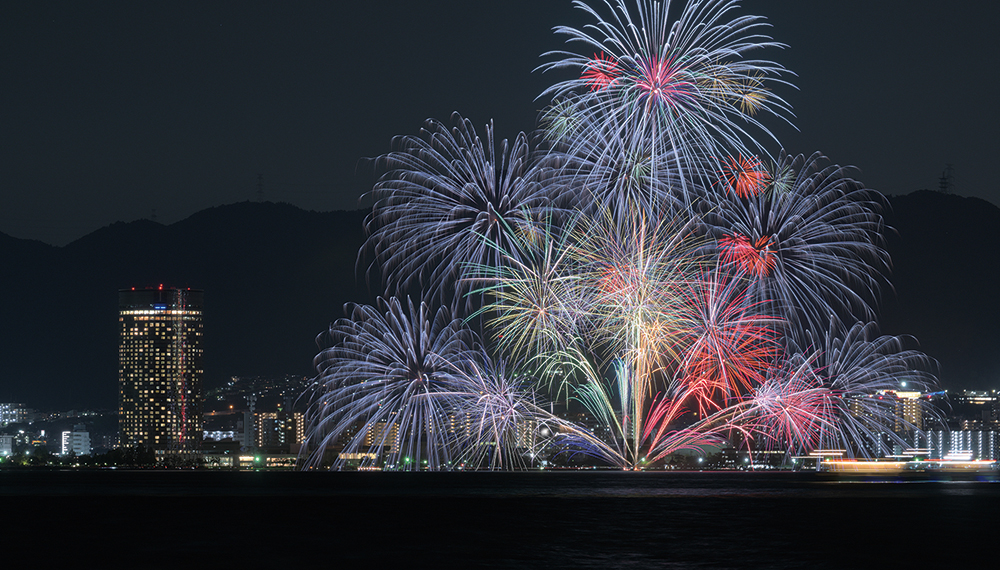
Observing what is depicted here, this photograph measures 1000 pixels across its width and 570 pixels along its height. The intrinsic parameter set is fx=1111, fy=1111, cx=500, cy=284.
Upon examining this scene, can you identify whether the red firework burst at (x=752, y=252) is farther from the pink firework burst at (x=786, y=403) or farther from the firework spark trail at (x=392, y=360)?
the firework spark trail at (x=392, y=360)

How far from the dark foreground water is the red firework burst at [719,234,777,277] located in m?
18.4

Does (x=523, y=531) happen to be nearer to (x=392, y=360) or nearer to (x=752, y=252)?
(x=752, y=252)

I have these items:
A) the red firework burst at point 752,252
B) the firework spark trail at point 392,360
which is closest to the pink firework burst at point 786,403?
the red firework burst at point 752,252

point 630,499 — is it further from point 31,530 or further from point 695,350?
point 31,530

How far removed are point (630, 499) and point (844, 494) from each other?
87.1ft

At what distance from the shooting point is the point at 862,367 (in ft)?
368

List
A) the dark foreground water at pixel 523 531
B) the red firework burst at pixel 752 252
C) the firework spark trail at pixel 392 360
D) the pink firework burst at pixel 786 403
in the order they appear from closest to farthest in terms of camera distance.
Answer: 1. the dark foreground water at pixel 523 531
2. the red firework burst at pixel 752 252
3. the pink firework burst at pixel 786 403
4. the firework spark trail at pixel 392 360

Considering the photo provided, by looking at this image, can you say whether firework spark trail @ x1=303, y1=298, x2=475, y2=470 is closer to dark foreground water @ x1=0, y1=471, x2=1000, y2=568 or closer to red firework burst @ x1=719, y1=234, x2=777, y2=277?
dark foreground water @ x1=0, y1=471, x2=1000, y2=568

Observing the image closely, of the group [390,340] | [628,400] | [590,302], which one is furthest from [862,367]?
[390,340]

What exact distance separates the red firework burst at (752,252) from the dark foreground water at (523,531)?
18435 millimetres

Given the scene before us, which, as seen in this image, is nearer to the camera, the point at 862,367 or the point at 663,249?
the point at 663,249

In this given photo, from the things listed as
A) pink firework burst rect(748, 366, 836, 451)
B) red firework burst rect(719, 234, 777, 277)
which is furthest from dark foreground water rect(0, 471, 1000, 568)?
red firework burst rect(719, 234, 777, 277)

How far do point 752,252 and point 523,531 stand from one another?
31988 mm

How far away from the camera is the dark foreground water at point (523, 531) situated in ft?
161
